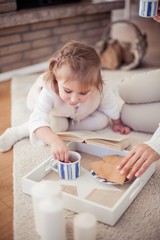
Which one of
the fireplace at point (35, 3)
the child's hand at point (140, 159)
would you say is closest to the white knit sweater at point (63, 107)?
the child's hand at point (140, 159)

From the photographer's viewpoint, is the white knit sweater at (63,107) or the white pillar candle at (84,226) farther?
the white knit sweater at (63,107)

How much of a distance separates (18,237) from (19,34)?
1730mm

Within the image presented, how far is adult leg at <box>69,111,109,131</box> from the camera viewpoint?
1.45 metres

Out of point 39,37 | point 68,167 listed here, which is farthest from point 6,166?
point 39,37

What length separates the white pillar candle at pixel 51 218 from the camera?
75cm

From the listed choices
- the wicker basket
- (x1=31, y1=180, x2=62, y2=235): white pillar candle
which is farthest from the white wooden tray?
the wicker basket

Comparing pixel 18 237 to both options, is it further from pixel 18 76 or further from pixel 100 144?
pixel 18 76

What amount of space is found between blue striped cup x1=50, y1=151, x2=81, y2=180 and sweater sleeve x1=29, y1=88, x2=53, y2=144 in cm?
19

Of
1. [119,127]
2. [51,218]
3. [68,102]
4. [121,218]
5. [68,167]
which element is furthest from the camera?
[119,127]

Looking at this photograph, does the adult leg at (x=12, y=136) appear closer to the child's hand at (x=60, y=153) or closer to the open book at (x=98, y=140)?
the open book at (x=98, y=140)

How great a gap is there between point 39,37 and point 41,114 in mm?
1322

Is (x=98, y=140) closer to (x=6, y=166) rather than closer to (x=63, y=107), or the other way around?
(x=63, y=107)

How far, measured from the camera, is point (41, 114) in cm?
128

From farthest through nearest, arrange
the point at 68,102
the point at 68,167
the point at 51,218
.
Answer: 1. the point at 68,102
2. the point at 68,167
3. the point at 51,218
